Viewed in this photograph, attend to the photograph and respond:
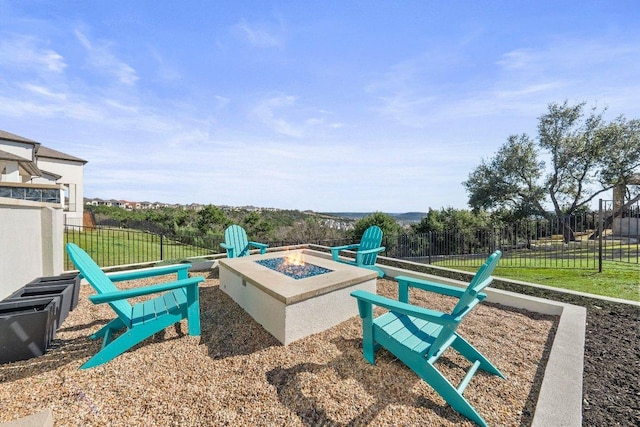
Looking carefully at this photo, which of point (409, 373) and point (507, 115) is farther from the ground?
point (507, 115)

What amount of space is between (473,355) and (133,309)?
340 centimetres

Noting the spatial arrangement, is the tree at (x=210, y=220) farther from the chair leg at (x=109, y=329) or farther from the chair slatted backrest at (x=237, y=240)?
the chair leg at (x=109, y=329)

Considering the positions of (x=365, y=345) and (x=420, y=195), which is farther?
(x=420, y=195)

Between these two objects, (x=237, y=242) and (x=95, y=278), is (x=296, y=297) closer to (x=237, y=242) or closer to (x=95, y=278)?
(x=95, y=278)

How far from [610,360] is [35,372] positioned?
522cm

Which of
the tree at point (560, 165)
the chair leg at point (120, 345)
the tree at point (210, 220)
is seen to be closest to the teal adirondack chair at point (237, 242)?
the chair leg at point (120, 345)

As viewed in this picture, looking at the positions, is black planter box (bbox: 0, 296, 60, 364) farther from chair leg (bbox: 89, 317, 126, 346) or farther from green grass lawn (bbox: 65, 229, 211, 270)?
green grass lawn (bbox: 65, 229, 211, 270)

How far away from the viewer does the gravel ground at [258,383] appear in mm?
1851

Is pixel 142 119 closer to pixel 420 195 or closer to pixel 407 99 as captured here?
pixel 407 99

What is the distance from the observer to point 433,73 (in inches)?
289

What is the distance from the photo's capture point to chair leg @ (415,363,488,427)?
1.81 meters

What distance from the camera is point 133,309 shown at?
2.89 meters

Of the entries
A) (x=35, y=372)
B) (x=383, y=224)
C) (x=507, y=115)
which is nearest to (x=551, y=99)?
(x=507, y=115)

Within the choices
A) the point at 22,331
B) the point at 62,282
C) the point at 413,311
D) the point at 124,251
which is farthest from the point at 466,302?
the point at 124,251
